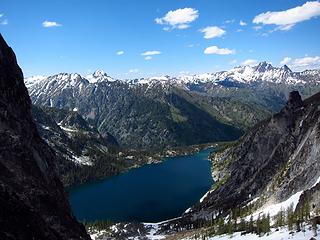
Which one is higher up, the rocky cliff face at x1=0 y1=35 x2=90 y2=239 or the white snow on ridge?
the rocky cliff face at x1=0 y1=35 x2=90 y2=239

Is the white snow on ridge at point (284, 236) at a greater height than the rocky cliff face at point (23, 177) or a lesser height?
lesser

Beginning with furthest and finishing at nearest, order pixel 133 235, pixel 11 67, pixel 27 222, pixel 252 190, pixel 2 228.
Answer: pixel 252 190 → pixel 133 235 → pixel 11 67 → pixel 27 222 → pixel 2 228

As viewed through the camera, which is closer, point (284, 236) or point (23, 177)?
point (23, 177)

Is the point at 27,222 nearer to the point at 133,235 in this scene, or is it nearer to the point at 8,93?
the point at 8,93

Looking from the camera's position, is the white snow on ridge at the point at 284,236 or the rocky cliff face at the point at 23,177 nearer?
the rocky cliff face at the point at 23,177

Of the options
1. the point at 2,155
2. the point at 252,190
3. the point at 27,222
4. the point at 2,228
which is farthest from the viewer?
the point at 252,190

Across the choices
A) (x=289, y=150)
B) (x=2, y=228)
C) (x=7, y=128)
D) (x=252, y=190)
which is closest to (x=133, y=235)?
(x=252, y=190)

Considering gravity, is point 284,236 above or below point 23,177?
below

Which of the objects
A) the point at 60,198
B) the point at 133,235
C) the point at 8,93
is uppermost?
the point at 8,93
